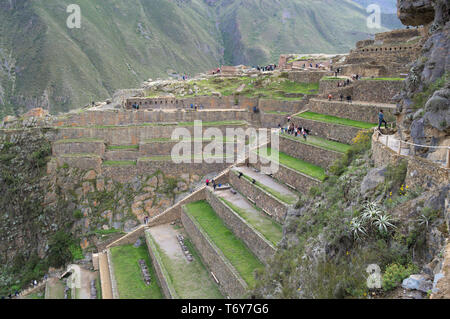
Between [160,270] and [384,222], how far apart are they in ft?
31.8

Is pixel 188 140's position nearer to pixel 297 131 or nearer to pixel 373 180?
pixel 297 131

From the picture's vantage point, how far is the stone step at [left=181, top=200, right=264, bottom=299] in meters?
11.8

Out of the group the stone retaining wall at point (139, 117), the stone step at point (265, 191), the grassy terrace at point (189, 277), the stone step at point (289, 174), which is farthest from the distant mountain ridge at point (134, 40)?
the grassy terrace at point (189, 277)

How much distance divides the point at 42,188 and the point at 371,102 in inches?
744

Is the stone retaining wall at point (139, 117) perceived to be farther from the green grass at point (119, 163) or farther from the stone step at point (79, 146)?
the green grass at point (119, 163)

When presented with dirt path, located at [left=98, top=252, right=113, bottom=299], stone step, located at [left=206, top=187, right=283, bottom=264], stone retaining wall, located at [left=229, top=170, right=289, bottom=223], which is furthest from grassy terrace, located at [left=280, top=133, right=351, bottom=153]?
dirt path, located at [left=98, top=252, right=113, bottom=299]

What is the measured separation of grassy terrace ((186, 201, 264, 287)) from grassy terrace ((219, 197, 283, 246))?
88 centimetres

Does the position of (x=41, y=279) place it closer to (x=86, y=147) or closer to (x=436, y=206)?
(x=86, y=147)

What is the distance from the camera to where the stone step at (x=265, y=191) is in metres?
13.6

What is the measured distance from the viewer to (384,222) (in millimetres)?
6746

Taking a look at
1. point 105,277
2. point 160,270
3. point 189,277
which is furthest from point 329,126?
point 105,277

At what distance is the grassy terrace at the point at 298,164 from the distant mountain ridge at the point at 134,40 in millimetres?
44937

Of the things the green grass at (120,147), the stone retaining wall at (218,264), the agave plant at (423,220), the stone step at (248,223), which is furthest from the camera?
the green grass at (120,147)

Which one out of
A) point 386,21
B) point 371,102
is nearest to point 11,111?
point 371,102
